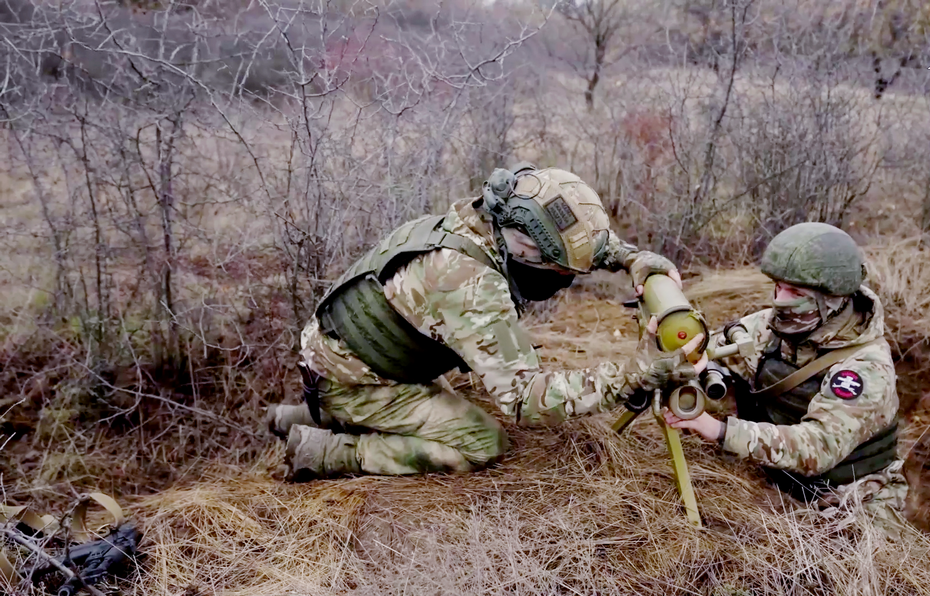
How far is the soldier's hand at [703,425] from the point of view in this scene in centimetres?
293

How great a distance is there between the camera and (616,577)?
9.11ft

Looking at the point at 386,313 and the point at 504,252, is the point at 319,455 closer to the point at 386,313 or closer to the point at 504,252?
the point at 386,313

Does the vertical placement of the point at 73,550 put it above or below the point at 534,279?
below

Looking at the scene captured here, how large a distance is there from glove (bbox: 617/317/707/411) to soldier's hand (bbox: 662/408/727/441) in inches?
5.6

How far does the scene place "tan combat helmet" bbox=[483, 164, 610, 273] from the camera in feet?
9.95

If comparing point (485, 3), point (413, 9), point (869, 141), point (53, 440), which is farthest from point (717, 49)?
point (53, 440)

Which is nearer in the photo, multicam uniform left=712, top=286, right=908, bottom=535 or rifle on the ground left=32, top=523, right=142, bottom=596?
rifle on the ground left=32, top=523, right=142, bottom=596

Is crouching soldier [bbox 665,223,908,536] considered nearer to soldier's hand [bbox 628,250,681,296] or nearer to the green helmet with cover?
the green helmet with cover

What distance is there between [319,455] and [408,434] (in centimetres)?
45

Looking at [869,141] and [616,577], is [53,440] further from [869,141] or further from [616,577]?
[869,141]

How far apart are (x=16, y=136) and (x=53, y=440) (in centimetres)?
200

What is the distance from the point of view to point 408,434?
11.9 ft

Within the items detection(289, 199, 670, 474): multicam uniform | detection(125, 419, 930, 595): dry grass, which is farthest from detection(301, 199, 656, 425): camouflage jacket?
detection(125, 419, 930, 595): dry grass

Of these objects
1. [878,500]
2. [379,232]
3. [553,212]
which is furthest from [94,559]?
[878,500]
